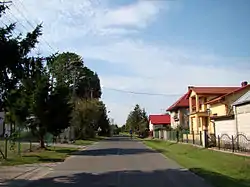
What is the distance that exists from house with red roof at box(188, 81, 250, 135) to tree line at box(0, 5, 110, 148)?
15.3 m

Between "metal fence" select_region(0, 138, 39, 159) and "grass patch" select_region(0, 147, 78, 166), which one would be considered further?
"metal fence" select_region(0, 138, 39, 159)

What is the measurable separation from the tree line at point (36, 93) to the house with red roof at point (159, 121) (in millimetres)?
23498

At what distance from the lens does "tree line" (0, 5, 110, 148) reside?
16.9m

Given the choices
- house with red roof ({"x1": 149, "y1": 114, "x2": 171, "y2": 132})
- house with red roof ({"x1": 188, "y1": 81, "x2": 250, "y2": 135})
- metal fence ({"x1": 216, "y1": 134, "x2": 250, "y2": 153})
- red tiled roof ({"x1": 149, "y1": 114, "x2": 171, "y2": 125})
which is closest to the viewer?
metal fence ({"x1": 216, "y1": 134, "x2": 250, "y2": 153})

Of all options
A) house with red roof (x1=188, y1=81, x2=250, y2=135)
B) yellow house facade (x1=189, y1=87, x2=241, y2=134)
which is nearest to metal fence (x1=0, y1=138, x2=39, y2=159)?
house with red roof (x1=188, y1=81, x2=250, y2=135)

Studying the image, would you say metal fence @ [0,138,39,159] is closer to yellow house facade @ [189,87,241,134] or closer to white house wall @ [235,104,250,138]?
white house wall @ [235,104,250,138]

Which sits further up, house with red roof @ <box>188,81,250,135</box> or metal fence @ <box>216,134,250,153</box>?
house with red roof @ <box>188,81,250,135</box>

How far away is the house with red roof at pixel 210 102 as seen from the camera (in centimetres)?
4475

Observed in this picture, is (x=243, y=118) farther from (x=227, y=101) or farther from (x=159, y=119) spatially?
(x=159, y=119)

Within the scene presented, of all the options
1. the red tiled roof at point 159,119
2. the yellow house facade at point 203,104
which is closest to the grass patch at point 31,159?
the yellow house facade at point 203,104

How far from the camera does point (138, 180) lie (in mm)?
16078

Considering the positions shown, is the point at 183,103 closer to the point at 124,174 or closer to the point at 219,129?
the point at 219,129

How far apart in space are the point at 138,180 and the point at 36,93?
23209mm

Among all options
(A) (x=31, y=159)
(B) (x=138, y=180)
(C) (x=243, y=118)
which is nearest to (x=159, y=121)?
(C) (x=243, y=118)
